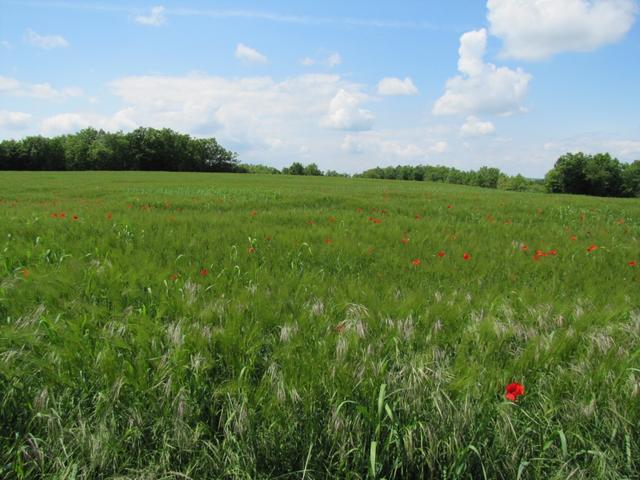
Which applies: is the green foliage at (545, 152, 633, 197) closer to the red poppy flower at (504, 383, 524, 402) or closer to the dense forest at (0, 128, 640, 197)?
the dense forest at (0, 128, 640, 197)

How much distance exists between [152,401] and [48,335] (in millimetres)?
1149

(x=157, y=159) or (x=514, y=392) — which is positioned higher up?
(x=157, y=159)

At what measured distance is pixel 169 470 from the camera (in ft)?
6.32

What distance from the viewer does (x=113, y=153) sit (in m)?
88.9

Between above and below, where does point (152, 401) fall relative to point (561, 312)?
below

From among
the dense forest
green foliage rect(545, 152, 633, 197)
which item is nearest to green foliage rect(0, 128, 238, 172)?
the dense forest

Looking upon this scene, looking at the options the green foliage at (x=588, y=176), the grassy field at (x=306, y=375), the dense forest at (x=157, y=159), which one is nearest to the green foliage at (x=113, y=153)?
the dense forest at (x=157, y=159)

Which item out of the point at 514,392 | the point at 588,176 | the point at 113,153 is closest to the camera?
the point at 514,392

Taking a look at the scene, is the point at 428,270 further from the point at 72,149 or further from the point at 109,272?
the point at 72,149

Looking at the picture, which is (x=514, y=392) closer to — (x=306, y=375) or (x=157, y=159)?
(x=306, y=375)

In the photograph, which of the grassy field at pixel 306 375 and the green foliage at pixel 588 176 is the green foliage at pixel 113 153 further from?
the grassy field at pixel 306 375

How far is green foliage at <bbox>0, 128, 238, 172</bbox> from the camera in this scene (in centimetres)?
8362

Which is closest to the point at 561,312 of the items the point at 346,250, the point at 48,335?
the point at 346,250

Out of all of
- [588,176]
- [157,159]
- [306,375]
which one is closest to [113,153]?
[157,159]
